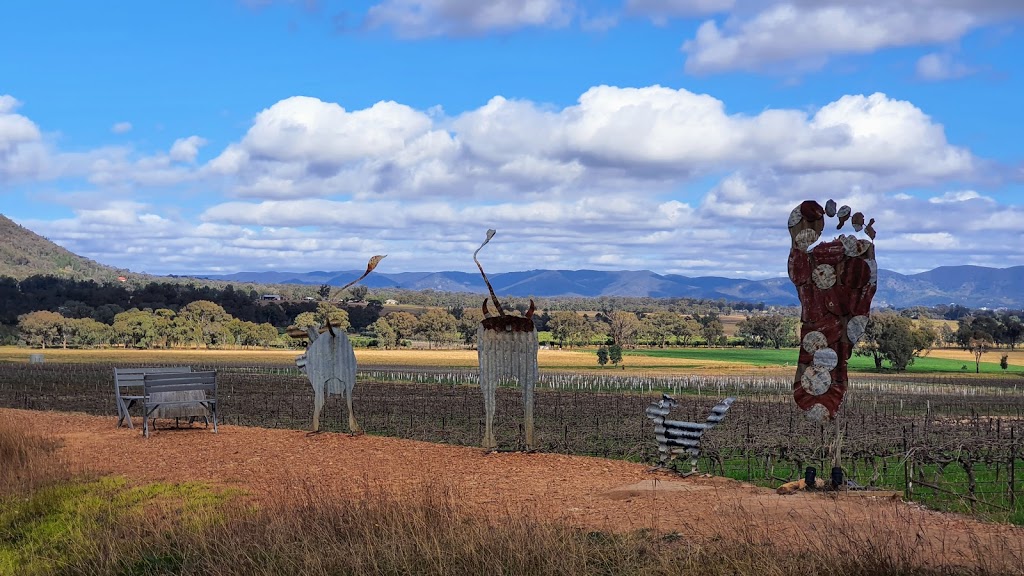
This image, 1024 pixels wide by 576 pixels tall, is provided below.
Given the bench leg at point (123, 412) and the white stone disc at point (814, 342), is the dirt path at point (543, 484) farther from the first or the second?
the white stone disc at point (814, 342)

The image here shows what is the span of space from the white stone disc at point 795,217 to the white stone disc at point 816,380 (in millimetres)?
1894

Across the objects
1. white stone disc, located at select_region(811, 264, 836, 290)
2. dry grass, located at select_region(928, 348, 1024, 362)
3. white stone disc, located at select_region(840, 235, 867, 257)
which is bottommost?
dry grass, located at select_region(928, 348, 1024, 362)

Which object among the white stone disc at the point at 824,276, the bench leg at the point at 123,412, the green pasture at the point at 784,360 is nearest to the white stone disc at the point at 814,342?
the white stone disc at the point at 824,276

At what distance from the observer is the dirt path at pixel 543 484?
29.3 feet

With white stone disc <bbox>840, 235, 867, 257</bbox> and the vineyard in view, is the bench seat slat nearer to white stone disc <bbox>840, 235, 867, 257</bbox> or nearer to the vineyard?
the vineyard

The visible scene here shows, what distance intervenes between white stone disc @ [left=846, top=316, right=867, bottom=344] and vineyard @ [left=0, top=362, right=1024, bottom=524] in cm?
115

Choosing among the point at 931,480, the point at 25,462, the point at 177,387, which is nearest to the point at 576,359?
the point at 177,387

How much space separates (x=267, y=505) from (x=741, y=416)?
28.8m

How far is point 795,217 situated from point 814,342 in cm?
165

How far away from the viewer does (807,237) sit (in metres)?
12.6

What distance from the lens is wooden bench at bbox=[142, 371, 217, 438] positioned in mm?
18281

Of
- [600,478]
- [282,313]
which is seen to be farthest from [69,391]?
[282,313]

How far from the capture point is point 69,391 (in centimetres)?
4578

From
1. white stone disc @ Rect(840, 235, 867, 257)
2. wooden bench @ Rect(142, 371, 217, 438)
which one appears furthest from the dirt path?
white stone disc @ Rect(840, 235, 867, 257)
